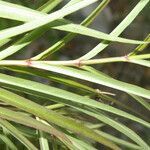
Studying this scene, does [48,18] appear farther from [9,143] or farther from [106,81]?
[9,143]

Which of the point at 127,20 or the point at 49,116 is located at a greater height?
the point at 127,20

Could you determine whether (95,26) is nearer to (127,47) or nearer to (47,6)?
(127,47)

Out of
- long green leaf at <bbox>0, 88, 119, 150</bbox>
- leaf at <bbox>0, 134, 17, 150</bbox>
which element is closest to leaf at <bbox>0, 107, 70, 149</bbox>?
long green leaf at <bbox>0, 88, 119, 150</bbox>

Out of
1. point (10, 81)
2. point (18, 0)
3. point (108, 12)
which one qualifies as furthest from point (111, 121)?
point (108, 12)

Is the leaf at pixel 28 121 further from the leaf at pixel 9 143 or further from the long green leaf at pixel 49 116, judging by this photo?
the leaf at pixel 9 143

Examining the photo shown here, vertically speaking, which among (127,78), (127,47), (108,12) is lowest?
(127,78)

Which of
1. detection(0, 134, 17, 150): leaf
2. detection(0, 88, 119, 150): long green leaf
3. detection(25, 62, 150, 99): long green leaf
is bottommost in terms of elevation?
detection(0, 88, 119, 150): long green leaf

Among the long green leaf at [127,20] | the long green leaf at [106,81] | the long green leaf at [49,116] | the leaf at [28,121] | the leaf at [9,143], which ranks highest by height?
the long green leaf at [127,20]

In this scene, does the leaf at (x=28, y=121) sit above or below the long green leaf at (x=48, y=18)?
below

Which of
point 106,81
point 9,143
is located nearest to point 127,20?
point 106,81

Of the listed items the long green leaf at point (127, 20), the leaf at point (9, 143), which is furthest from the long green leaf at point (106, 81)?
the leaf at point (9, 143)

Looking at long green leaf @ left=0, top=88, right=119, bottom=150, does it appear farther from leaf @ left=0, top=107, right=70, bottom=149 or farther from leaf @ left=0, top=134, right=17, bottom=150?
leaf @ left=0, top=134, right=17, bottom=150
